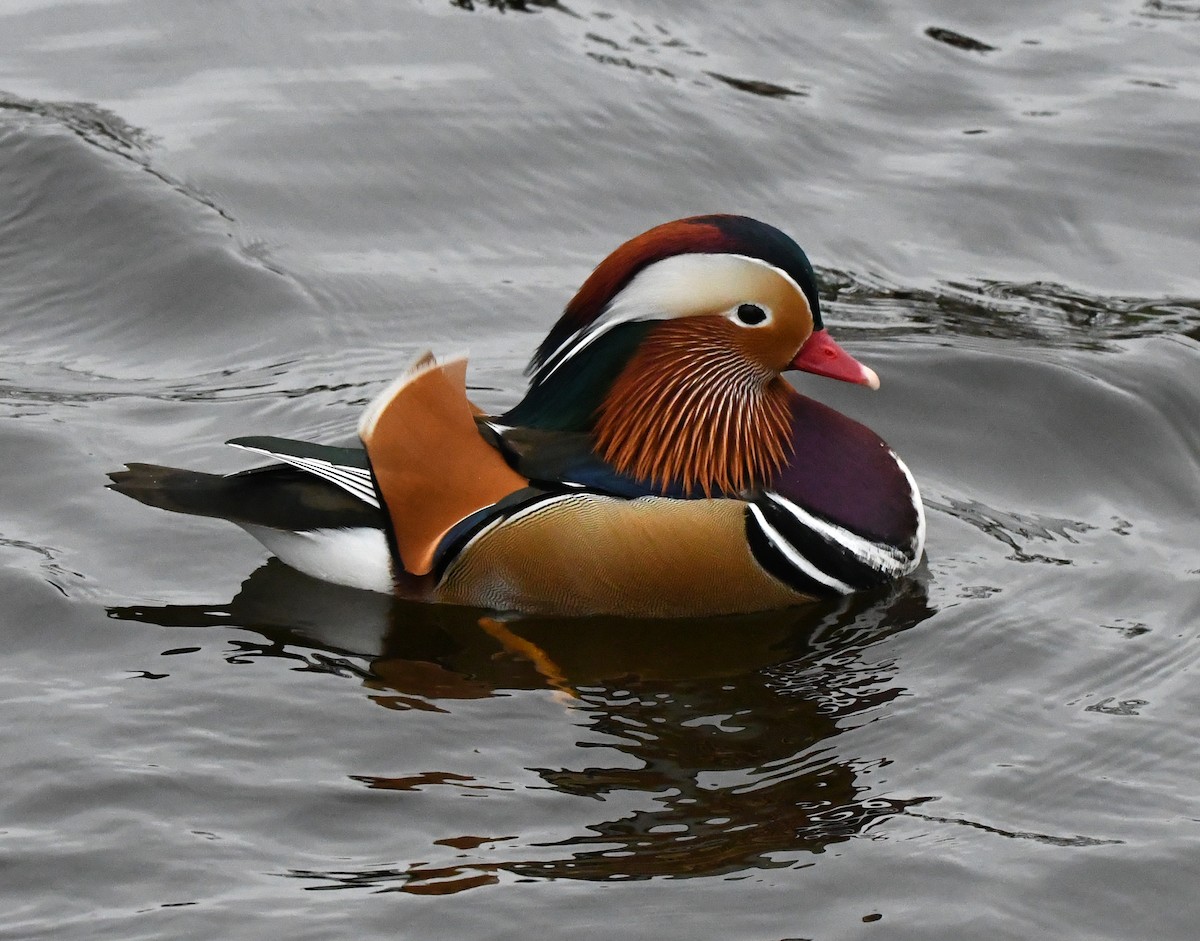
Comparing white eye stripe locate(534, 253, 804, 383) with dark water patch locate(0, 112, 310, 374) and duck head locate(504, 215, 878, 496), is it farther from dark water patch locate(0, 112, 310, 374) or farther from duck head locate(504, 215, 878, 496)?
dark water patch locate(0, 112, 310, 374)

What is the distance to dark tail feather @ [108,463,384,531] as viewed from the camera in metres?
5.99

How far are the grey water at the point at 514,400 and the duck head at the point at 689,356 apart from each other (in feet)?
1.97

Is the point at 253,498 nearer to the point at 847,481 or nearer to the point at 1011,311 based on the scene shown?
the point at 847,481

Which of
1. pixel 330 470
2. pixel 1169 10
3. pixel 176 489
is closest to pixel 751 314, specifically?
pixel 330 470

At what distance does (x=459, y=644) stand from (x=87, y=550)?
1293mm

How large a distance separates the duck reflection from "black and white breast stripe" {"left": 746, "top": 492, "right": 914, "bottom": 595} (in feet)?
0.25

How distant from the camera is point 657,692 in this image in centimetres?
567

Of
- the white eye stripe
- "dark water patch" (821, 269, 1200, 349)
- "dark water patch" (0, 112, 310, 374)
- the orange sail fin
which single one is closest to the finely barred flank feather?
the white eye stripe

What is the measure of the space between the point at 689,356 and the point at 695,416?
208mm

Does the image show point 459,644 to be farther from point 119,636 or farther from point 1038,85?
point 1038,85

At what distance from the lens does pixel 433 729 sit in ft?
17.4

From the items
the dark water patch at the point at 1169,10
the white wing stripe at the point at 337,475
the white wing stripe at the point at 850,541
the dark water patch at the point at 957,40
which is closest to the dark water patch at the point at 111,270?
the white wing stripe at the point at 337,475

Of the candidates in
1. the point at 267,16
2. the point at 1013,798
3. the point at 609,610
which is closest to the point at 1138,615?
the point at 1013,798

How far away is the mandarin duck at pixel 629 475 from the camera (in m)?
5.93
